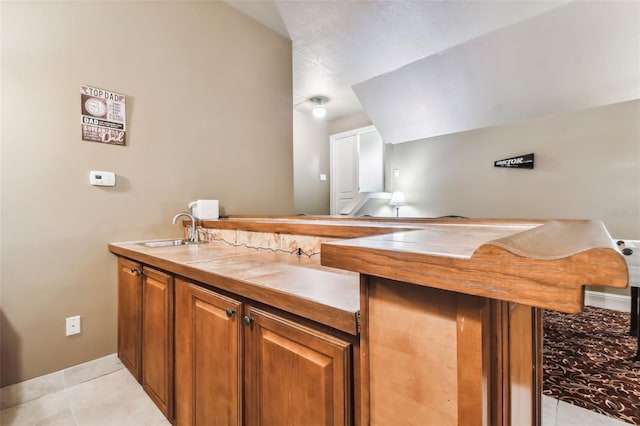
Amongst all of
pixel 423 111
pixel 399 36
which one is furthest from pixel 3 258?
pixel 423 111

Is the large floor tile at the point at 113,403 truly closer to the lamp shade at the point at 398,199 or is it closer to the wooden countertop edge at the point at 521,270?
the wooden countertop edge at the point at 521,270

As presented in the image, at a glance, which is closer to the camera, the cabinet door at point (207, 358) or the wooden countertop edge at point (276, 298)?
the wooden countertop edge at point (276, 298)

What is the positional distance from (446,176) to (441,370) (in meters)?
4.94

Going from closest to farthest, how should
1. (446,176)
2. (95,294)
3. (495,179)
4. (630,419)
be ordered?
(630,419)
(95,294)
(495,179)
(446,176)

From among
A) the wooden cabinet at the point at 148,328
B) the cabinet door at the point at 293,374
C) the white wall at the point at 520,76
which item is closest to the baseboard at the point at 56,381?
the wooden cabinet at the point at 148,328

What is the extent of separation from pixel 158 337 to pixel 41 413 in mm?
874

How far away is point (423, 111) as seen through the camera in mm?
3842

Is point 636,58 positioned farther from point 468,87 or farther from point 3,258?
point 3,258

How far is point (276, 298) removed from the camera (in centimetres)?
80

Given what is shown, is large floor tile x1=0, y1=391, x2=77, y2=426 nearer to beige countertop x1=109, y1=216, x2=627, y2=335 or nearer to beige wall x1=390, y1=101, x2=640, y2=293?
beige countertop x1=109, y1=216, x2=627, y2=335

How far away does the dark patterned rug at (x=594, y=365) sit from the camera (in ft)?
5.26

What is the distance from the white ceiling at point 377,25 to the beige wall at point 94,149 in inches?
18.8

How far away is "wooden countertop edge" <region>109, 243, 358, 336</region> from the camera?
A: 0.65m

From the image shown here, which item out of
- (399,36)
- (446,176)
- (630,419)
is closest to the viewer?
(630,419)
